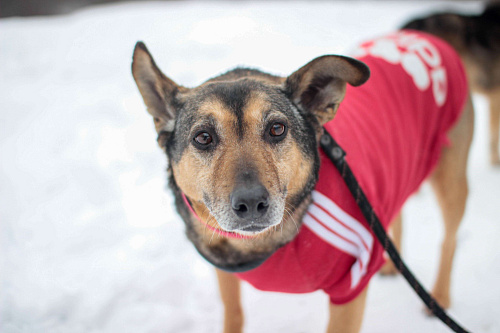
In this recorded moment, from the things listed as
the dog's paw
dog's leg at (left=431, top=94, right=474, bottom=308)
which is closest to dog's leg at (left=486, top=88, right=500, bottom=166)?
dog's leg at (left=431, top=94, right=474, bottom=308)

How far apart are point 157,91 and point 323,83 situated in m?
0.99

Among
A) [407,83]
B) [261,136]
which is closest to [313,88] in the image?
[261,136]

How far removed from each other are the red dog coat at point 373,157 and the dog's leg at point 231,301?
1.04 feet

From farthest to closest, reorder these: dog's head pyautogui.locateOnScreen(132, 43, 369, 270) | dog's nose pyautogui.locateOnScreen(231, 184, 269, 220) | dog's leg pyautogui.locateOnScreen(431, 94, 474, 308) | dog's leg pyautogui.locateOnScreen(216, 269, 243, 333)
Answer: dog's leg pyautogui.locateOnScreen(431, 94, 474, 308) < dog's leg pyautogui.locateOnScreen(216, 269, 243, 333) < dog's head pyautogui.locateOnScreen(132, 43, 369, 270) < dog's nose pyautogui.locateOnScreen(231, 184, 269, 220)

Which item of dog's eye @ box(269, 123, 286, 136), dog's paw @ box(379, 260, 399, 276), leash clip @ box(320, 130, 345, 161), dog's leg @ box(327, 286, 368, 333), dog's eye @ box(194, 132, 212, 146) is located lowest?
dog's paw @ box(379, 260, 399, 276)

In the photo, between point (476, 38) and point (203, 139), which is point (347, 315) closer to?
point (203, 139)

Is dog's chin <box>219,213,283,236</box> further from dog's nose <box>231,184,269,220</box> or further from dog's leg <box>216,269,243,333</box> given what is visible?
dog's leg <box>216,269,243,333</box>

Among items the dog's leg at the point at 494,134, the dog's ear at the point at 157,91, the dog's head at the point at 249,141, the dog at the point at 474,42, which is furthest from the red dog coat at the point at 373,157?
the dog's leg at the point at 494,134

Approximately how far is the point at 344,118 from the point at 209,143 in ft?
3.16

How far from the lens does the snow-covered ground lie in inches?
119

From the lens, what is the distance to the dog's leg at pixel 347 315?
7.18 feet

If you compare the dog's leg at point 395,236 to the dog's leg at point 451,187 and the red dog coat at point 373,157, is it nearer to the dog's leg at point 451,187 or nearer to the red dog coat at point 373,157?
the dog's leg at point 451,187

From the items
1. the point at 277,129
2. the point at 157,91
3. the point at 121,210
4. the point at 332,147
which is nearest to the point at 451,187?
the point at 332,147

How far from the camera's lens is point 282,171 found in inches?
76.5
